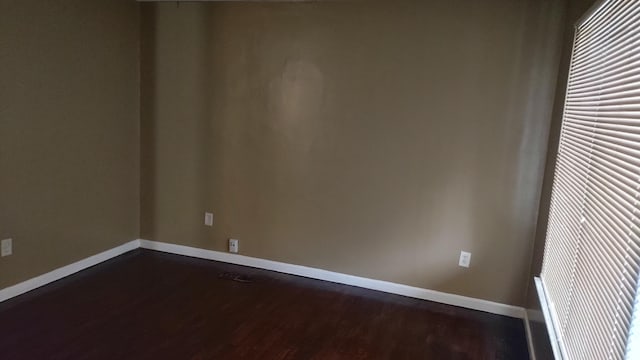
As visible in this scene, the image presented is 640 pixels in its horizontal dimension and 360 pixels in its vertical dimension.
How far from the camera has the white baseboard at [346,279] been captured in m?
3.16

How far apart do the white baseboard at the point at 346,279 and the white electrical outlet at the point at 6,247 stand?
4.01ft

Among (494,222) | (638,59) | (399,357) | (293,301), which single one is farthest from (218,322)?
(638,59)

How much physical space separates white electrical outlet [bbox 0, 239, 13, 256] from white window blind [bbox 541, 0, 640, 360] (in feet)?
10.5

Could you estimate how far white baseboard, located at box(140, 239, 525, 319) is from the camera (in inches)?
124

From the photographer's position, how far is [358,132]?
10.9 ft

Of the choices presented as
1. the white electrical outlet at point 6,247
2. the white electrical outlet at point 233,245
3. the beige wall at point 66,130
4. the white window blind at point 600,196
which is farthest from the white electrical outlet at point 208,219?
the white window blind at point 600,196

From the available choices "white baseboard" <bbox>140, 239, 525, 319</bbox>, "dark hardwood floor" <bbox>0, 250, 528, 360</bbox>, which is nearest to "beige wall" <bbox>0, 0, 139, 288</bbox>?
"dark hardwood floor" <bbox>0, 250, 528, 360</bbox>

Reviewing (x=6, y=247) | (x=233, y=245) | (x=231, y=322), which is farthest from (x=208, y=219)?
(x=6, y=247)

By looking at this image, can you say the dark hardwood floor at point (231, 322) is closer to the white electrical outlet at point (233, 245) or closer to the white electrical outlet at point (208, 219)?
the white electrical outlet at point (233, 245)

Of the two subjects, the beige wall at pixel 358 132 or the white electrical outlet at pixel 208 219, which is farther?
the white electrical outlet at pixel 208 219

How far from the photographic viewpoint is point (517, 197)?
3010 mm

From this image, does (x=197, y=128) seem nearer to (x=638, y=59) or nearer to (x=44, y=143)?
(x=44, y=143)

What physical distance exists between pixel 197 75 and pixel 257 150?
81 cm

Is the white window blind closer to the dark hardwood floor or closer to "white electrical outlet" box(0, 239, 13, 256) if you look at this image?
the dark hardwood floor
